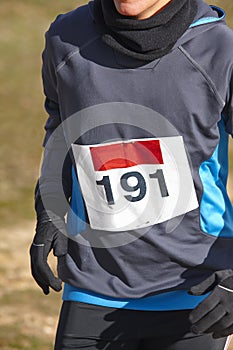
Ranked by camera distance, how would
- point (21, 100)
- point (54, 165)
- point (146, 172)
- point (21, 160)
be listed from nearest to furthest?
point (146, 172)
point (54, 165)
point (21, 160)
point (21, 100)

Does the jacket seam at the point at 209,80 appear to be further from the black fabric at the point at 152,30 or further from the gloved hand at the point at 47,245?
the gloved hand at the point at 47,245

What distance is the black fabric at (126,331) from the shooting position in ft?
9.43

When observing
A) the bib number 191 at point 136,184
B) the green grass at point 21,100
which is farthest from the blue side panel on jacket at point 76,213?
the green grass at point 21,100

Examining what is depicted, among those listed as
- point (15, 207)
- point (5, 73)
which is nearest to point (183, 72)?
point (15, 207)

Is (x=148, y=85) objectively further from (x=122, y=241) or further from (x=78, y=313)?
(x=78, y=313)

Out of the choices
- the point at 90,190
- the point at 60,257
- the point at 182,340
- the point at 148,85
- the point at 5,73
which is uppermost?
the point at 148,85

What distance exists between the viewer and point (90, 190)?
2893 mm

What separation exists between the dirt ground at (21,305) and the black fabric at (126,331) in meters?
2.32

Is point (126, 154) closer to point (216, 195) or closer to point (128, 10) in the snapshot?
point (216, 195)

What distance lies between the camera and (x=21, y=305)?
6070 mm

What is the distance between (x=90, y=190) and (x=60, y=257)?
0.84 feet

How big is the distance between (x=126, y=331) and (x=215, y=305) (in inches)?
12.2

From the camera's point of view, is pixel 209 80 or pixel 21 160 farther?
pixel 21 160

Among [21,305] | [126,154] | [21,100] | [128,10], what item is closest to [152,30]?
[128,10]
